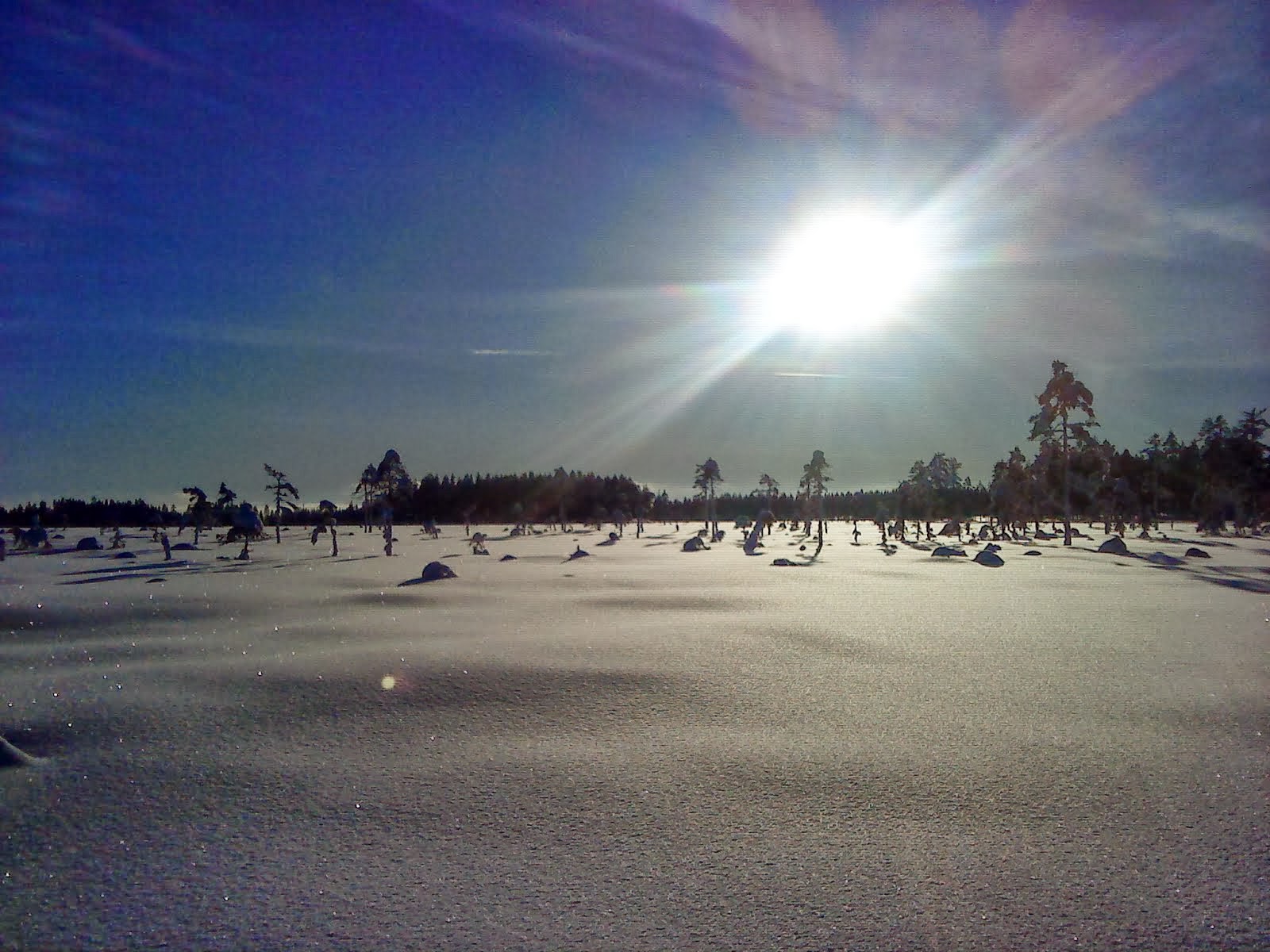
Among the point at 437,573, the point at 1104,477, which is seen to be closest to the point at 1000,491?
the point at 1104,477

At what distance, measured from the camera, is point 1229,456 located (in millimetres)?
59125

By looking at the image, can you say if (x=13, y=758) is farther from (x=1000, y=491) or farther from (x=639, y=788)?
(x=1000, y=491)

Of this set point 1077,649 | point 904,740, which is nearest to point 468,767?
point 904,740

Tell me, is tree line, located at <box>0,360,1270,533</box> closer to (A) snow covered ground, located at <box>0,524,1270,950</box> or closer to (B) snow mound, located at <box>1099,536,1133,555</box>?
(B) snow mound, located at <box>1099,536,1133,555</box>

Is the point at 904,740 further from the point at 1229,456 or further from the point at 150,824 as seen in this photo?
the point at 1229,456

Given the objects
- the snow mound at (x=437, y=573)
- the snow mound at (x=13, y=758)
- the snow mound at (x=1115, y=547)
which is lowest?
the snow mound at (x=1115, y=547)

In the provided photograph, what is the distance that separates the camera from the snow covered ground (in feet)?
11.5

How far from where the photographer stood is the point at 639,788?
5035mm

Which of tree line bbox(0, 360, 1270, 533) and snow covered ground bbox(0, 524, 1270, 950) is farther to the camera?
tree line bbox(0, 360, 1270, 533)

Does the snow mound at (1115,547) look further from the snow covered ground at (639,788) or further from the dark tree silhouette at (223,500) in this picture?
the dark tree silhouette at (223,500)

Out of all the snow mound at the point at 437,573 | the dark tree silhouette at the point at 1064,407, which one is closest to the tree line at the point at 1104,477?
the dark tree silhouette at the point at 1064,407

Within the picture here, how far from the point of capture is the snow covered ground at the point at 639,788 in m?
3.50

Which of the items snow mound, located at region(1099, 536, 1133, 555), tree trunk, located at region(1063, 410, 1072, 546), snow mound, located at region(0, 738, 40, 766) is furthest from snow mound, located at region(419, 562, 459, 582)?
tree trunk, located at region(1063, 410, 1072, 546)

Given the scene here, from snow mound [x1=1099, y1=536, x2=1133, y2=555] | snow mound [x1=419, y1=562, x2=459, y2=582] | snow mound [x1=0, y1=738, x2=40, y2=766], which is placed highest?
snow mound [x1=0, y1=738, x2=40, y2=766]
